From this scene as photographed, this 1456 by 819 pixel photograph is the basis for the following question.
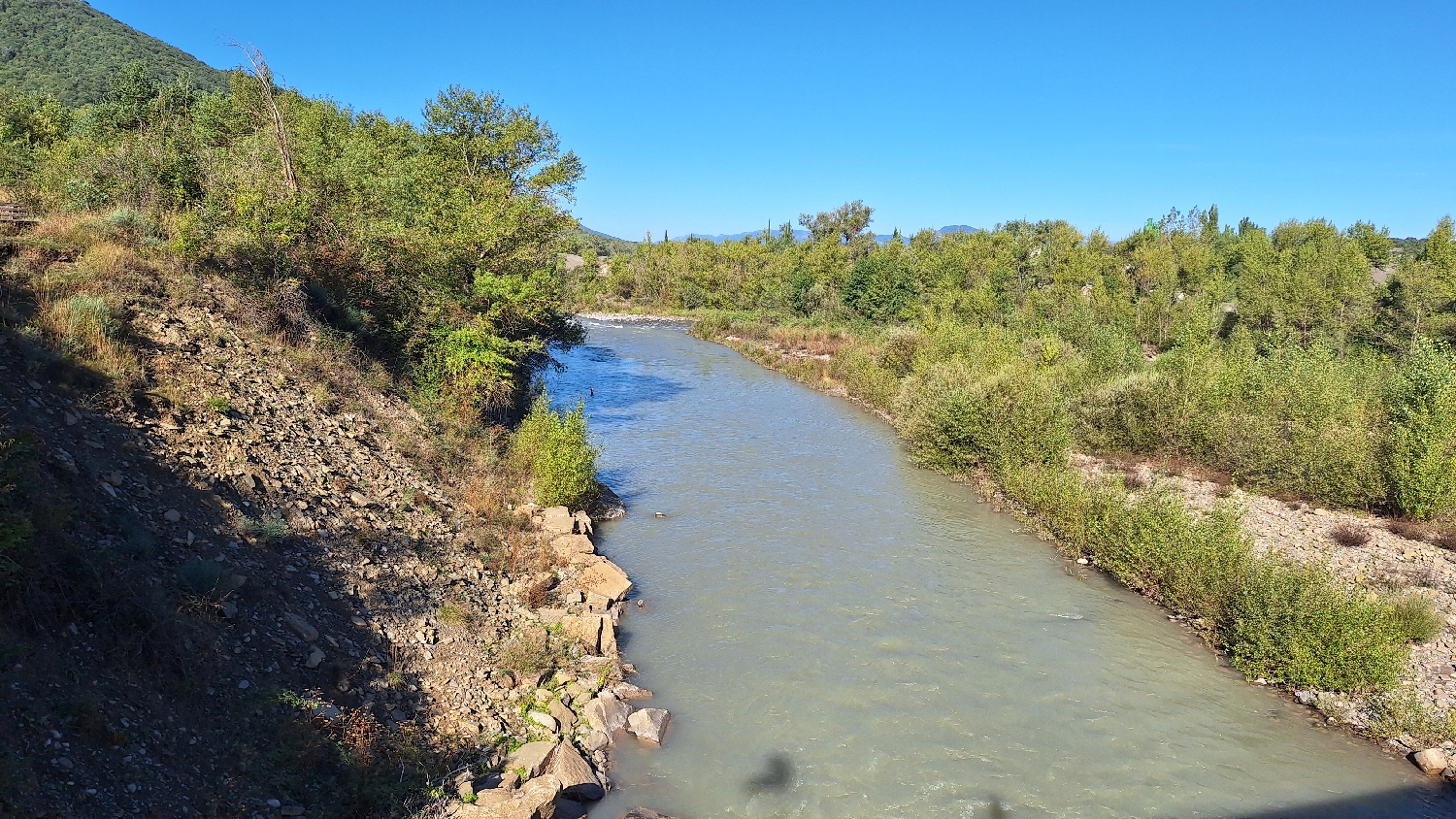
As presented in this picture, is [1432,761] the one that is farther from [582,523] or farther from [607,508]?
[607,508]

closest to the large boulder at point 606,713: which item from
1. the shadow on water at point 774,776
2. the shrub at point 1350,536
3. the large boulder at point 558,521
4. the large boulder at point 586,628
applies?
the large boulder at point 586,628

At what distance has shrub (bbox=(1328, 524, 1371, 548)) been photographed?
18.6 meters

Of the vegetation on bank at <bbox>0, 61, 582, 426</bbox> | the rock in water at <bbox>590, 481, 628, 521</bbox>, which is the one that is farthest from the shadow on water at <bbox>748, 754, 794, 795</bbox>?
the vegetation on bank at <bbox>0, 61, 582, 426</bbox>

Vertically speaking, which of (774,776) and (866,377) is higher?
(866,377)

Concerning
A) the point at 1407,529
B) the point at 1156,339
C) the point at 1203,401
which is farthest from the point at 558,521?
the point at 1156,339

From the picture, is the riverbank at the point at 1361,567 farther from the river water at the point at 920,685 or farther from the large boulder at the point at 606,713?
the large boulder at the point at 606,713

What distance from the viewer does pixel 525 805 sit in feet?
28.5

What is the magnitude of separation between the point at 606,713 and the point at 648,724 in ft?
2.16

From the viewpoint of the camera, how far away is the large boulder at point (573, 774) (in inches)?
374

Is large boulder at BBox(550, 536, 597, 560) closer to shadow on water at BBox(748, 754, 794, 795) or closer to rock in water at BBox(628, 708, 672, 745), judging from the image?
rock in water at BBox(628, 708, 672, 745)

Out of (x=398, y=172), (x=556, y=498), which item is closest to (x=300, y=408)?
(x=556, y=498)

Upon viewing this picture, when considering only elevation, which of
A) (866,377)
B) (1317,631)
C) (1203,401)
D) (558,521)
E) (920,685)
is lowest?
(920,685)

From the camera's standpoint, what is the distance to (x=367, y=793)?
26.6 ft

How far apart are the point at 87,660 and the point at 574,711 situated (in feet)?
19.3
